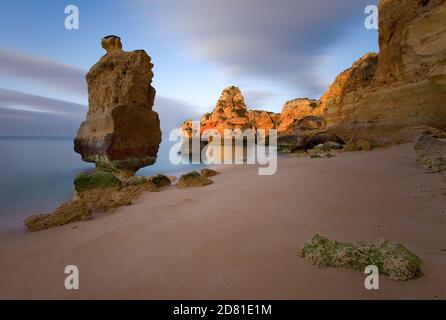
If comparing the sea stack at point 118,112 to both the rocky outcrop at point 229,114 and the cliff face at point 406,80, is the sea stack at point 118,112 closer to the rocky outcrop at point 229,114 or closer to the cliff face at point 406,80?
the cliff face at point 406,80

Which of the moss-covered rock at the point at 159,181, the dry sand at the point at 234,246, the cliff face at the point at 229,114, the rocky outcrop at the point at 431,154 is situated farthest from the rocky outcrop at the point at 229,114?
the dry sand at the point at 234,246

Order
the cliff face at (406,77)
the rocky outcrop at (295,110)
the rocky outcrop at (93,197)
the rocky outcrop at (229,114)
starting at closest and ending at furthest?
the rocky outcrop at (93,197) → the cliff face at (406,77) → the rocky outcrop at (229,114) → the rocky outcrop at (295,110)

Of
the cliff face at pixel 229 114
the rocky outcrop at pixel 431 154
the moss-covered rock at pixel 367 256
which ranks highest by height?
the cliff face at pixel 229 114

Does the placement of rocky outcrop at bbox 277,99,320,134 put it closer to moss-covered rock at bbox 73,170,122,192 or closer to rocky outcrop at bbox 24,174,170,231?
rocky outcrop at bbox 24,174,170,231

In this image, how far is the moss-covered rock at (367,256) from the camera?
7.27 ft

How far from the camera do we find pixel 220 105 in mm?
67438

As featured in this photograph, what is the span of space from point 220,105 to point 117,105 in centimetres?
5541

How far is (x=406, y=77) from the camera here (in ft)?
53.2

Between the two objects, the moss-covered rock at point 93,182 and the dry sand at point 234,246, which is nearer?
the dry sand at point 234,246

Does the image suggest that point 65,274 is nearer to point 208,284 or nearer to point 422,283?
point 208,284

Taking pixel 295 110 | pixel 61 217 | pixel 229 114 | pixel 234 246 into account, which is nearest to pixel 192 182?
pixel 61 217

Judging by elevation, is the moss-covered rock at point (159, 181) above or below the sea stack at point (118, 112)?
below

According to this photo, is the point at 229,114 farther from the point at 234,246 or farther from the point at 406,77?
the point at 234,246

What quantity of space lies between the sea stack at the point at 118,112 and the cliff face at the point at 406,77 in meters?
15.5
